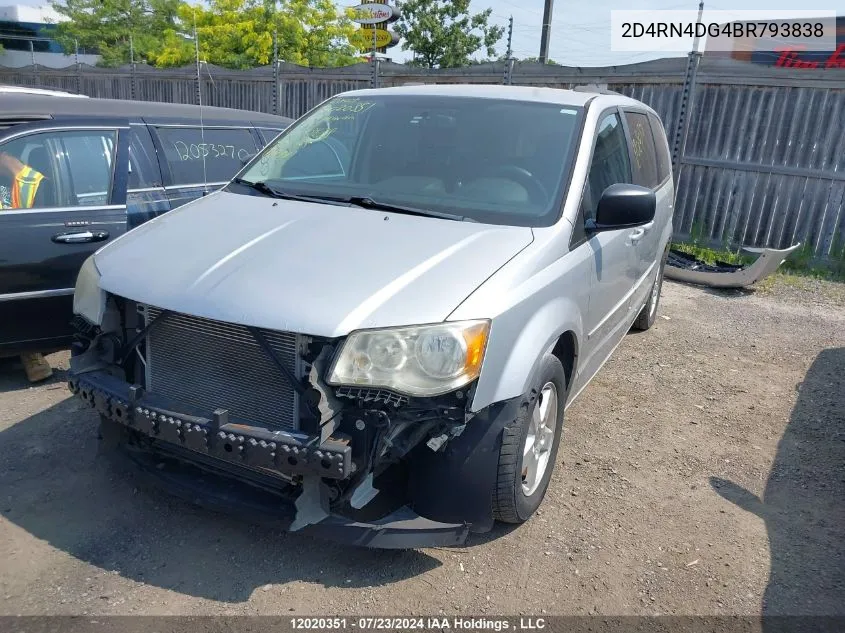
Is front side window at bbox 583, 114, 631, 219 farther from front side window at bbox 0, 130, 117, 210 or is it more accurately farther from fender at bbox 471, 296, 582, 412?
front side window at bbox 0, 130, 117, 210

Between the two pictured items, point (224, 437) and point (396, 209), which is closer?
point (224, 437)

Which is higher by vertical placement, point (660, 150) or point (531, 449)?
point (660, 150)

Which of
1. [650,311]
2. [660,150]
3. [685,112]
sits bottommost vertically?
[650,311]

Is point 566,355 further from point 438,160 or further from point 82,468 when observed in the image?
point 82,468

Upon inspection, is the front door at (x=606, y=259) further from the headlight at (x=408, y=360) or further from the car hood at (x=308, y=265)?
the headlight at (x=408, y=360)

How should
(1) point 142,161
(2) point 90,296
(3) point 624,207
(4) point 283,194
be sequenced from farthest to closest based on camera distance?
(1) point 142,161
(4) point 283,194
(3) point 624,207
(2) point 90,296

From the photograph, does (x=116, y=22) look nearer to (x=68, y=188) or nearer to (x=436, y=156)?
(x=68, y=188)

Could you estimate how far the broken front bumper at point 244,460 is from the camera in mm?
2493

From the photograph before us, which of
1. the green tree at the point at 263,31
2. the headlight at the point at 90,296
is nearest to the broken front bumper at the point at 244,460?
the headlight at the point at 90,296

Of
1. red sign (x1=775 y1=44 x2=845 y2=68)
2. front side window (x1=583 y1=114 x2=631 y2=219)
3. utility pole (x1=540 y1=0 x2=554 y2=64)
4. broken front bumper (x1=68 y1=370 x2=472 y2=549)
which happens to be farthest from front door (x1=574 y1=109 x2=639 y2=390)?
utility pole (x1=540 y1=0 x2=554 y2=64)

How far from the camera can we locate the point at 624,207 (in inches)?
133

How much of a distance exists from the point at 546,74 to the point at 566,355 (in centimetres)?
756

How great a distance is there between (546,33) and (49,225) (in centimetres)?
1674

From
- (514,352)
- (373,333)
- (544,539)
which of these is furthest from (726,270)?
(373,333)
